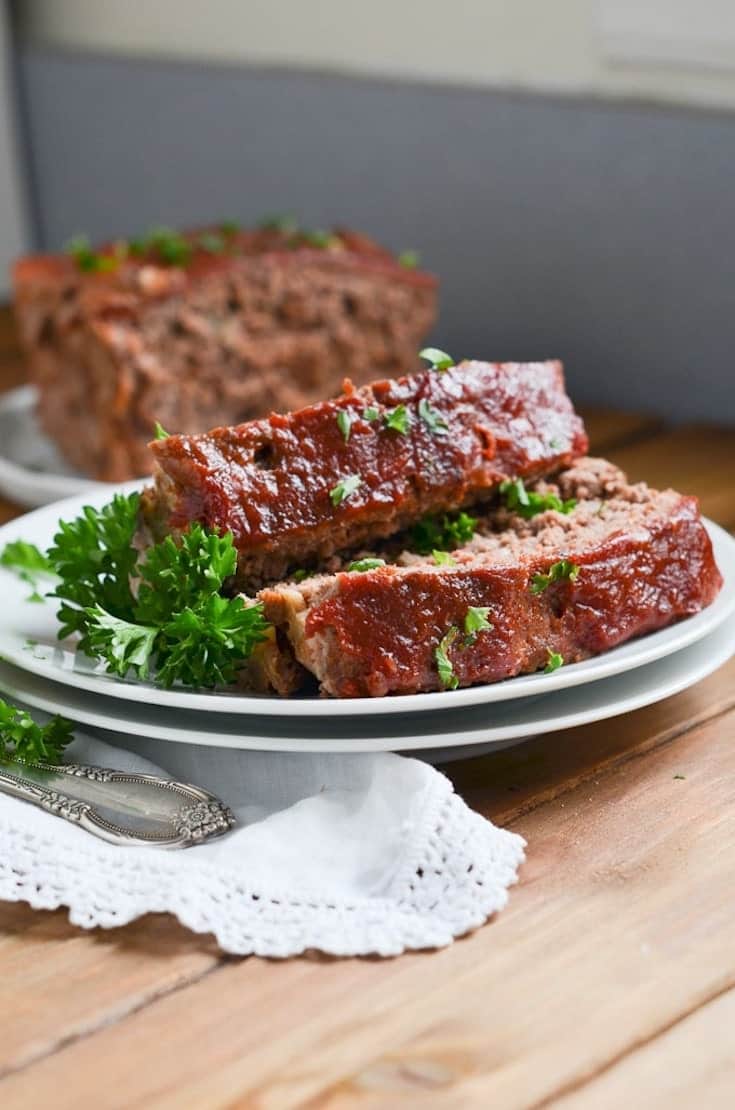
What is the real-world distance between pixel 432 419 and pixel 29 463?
1.87m

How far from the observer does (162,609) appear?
218 cm

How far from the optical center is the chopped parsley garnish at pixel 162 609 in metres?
2.07

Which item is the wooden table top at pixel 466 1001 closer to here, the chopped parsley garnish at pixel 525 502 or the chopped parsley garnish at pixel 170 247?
the chopped parsley garnish at pixel 525 502

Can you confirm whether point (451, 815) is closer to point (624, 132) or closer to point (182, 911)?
point (182, 911)

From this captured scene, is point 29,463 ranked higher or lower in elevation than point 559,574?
lower

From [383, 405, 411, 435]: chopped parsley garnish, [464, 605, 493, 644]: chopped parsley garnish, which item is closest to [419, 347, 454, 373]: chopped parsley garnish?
[383, 405, 411, 435]: chopped parsley garnish

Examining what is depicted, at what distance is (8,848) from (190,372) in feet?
6.80

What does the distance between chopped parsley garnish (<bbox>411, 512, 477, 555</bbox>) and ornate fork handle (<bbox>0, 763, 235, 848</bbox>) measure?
1.78 feet

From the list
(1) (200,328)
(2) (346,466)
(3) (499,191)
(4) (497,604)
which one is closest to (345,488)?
(2) (346,466)

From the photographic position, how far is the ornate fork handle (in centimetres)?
197

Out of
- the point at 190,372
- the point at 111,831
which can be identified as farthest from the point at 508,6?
the point at 111,831

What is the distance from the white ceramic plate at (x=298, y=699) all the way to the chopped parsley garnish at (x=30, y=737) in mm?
64

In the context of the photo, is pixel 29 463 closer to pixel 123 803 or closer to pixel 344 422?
pixel 344 422

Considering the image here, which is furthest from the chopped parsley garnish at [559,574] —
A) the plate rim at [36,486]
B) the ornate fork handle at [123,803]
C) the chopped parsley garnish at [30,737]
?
the plate rim at [36,486]
